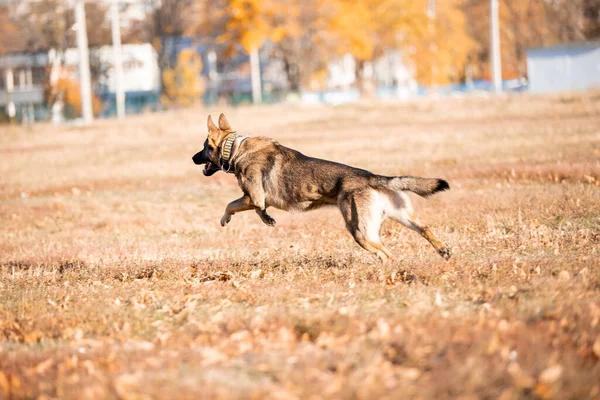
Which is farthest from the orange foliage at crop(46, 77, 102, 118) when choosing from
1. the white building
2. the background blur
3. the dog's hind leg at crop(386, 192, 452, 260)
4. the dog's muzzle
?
the dog's hind leg at crop(386, 192, 452, 260)

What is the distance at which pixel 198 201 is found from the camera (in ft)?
54.3

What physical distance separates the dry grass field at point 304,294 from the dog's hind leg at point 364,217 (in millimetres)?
285

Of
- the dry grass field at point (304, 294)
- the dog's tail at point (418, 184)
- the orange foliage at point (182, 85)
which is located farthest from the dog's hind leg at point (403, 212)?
the orange foliage at point (182, 85)

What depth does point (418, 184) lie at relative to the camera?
8172 millimetres

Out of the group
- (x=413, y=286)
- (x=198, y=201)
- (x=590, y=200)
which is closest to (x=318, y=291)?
(x=413, y=286)

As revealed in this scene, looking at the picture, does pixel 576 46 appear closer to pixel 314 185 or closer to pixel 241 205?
pixel 241 205

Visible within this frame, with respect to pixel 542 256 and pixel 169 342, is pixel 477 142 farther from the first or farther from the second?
pixel 169 342

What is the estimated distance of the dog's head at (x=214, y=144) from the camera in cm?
1005

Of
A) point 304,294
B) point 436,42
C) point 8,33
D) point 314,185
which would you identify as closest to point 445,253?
point 314,185

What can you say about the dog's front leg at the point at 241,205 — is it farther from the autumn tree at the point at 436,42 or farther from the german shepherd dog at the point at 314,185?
the autumn tree at the point at 436,42

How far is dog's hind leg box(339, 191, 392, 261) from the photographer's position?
27.5 feet

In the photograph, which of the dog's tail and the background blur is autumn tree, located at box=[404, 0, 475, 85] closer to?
the background blur

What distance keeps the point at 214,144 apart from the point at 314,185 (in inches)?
72.2

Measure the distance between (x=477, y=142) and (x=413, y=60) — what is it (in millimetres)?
47157
